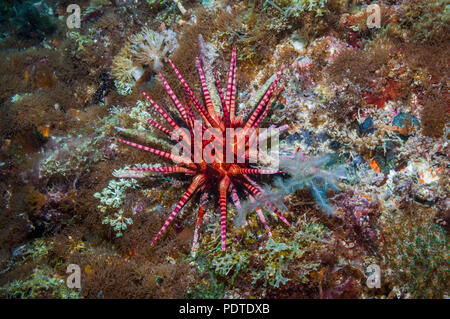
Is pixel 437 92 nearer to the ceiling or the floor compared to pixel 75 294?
nearer to the ceiling

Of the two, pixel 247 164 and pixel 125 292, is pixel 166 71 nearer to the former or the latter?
pixel 247 164

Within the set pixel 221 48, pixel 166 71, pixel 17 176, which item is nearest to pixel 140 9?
pixel 166 71

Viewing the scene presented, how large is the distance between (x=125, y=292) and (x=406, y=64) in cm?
550

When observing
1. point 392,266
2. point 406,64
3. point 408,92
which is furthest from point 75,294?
point 406,64

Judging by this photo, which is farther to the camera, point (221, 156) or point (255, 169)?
point (221, 156)

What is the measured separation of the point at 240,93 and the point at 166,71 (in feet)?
5.21

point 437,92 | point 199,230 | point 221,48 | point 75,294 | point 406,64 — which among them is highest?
point 221,48

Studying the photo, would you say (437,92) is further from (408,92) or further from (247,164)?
(247,164)

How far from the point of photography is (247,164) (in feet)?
12.5

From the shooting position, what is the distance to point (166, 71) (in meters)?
5.02

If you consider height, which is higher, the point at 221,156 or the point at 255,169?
the point at 221,156
